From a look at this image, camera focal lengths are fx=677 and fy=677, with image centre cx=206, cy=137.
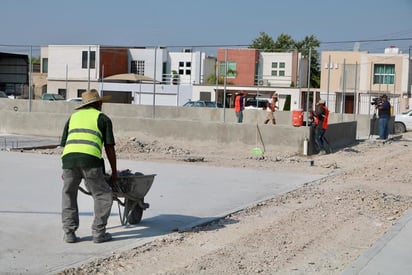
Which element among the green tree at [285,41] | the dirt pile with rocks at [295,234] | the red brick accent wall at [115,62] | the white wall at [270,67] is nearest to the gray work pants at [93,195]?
the dirt pile with rocks at [295,234]

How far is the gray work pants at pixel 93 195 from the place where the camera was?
818 centimetres

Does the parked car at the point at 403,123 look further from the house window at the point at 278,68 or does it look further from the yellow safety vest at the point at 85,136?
the yellow safety vest at the point at 85,136

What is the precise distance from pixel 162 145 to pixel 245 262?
15.8 meters

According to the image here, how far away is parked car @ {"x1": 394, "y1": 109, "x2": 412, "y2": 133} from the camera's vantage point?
120 feet

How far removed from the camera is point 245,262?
7.67 metres

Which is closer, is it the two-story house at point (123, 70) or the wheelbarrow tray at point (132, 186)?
the wheelbarrow tray at point (132, 186)

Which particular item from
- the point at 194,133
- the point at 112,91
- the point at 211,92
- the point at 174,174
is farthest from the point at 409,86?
the point at 174,174

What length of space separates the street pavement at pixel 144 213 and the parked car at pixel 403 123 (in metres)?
21.7

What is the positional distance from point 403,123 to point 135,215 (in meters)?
29.9

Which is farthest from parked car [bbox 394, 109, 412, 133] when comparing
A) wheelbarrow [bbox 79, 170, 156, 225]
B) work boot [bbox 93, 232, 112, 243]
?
work boot [bbox 93, 232, 112, 243]

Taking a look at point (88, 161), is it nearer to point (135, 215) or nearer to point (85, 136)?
point (85, 136)

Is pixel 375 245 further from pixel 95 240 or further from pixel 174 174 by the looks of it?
pixel 174 174

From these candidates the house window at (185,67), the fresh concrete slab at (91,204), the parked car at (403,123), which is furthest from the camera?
the house window at (185,67)

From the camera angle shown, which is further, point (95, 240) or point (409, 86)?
point (409, 86)
